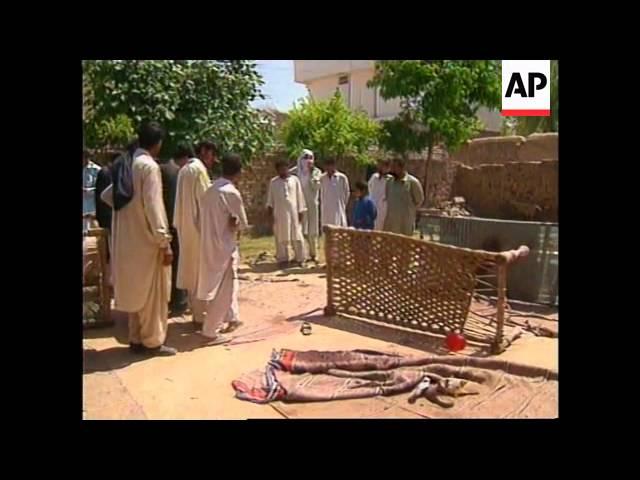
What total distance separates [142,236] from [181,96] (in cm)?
325

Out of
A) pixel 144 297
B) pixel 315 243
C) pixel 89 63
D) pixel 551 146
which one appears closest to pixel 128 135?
pixel 89 63

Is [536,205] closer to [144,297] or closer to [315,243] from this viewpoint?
[315,243]

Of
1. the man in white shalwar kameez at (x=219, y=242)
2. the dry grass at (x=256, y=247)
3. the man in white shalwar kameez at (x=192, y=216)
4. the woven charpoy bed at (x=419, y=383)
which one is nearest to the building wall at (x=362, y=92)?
the dry grass at (x=256, y=247)

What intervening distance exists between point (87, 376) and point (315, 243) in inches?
235

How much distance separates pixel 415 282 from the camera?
5.45 metres

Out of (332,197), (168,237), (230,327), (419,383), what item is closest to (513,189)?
(332,197)

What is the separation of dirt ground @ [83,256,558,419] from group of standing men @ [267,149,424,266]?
4.70 feet

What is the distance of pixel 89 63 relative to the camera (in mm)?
7188

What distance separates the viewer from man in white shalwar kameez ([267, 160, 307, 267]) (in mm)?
9305

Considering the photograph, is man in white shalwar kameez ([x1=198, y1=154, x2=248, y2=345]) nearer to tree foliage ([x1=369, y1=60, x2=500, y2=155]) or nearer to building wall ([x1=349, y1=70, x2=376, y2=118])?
tree foliage ([x1=369, y1=60, x2=500, y2=155])

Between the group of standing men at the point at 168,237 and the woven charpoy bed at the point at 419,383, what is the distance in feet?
3.18

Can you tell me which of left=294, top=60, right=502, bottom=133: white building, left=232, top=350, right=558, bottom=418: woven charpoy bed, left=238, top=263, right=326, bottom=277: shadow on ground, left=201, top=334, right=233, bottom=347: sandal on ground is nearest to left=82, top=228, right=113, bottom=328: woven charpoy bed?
left=201, top=334, right=233, bottom=347: sandal on ground

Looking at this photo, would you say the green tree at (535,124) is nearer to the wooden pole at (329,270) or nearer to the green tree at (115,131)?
the green tree at (115,131)

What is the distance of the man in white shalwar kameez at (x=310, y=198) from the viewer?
10016 mm
